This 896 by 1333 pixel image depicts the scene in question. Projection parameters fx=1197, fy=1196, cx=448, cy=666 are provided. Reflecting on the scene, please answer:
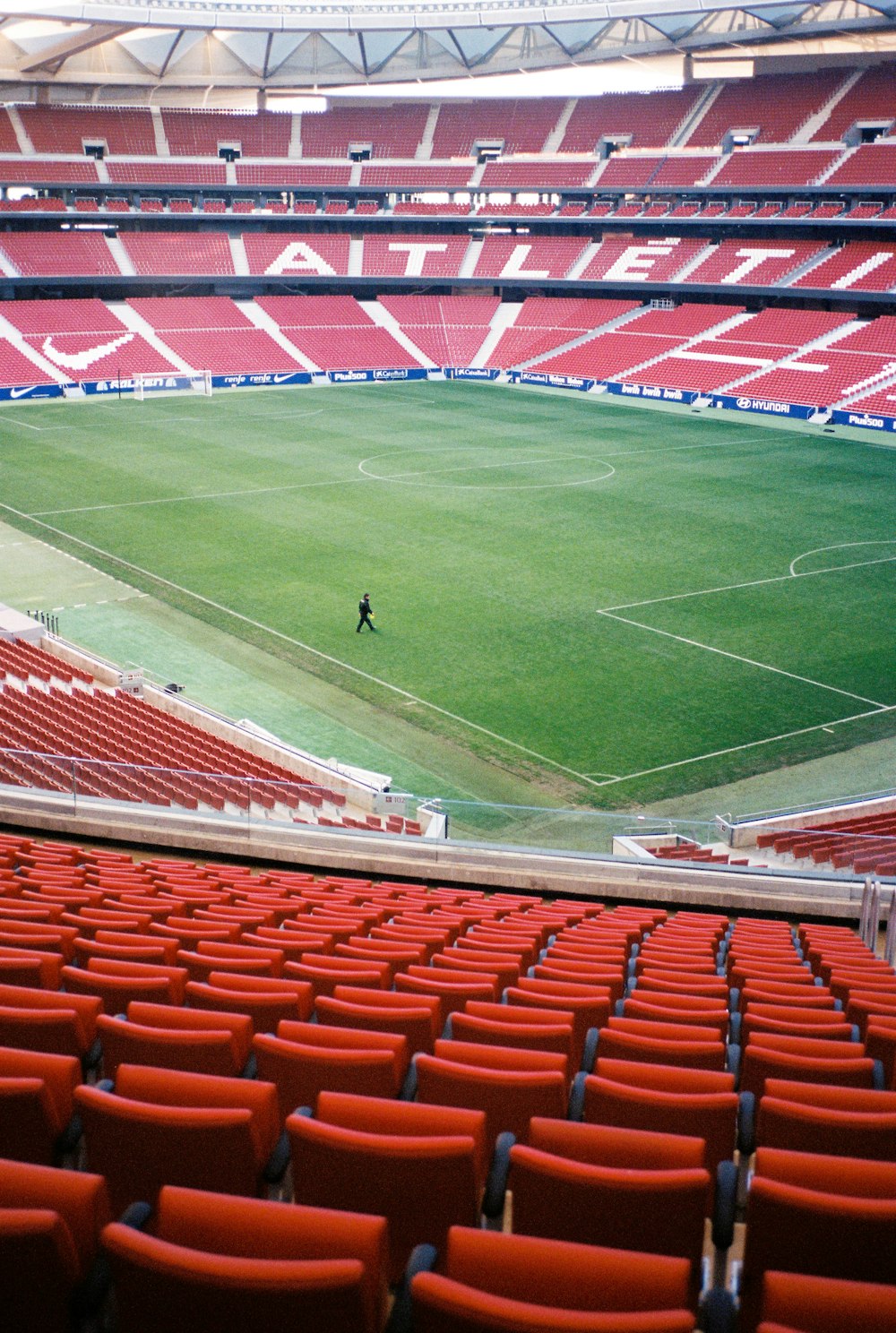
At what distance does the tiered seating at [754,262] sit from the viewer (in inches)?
2825

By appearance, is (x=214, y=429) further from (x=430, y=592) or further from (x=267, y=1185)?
(x=267, y=1185)

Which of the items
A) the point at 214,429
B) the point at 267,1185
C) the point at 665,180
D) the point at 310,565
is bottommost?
the point at 267,1185

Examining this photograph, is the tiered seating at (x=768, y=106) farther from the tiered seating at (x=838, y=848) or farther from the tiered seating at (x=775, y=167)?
the tiered seating at (x=838, y=848)

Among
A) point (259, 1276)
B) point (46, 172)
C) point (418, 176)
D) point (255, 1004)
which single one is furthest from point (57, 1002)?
point (418, 176)

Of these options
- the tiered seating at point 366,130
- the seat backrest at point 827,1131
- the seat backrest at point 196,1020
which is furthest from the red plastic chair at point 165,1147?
the tiered seating at point 366,130

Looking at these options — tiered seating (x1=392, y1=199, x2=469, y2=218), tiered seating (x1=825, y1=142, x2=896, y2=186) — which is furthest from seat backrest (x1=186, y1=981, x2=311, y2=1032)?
tiered seating (x1=392, y1=199, x2=469, y2=218)

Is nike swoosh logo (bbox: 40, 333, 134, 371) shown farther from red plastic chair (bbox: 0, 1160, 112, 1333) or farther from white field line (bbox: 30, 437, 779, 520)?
red plastic chair (bbox: 0, 1160, 112, 1333)

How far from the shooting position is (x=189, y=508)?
43.5 m

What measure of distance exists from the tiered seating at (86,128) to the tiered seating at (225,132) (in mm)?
1746

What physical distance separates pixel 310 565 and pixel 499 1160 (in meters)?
33.3

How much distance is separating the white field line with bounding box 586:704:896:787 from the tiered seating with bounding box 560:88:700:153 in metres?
66.4

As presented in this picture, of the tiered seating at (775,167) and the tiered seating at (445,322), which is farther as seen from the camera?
the tiered seating at (445,322)

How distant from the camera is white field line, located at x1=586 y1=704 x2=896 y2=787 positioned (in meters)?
23.0

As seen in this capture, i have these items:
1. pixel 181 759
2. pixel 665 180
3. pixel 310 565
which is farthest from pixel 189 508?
pixel 665 180
